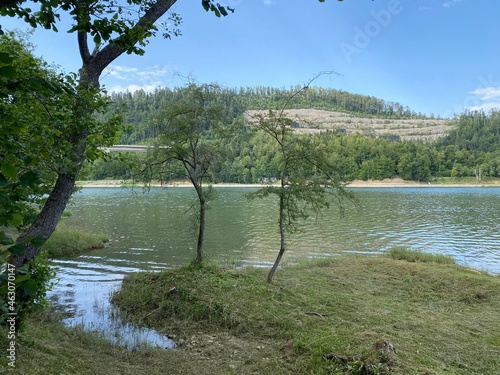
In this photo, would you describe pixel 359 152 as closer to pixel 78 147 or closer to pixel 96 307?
pixel 96 307

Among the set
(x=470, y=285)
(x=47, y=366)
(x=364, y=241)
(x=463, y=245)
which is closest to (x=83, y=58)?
(x=47, y=366)

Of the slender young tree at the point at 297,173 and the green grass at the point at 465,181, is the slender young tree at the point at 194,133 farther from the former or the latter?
the green grass at the point at 465,181

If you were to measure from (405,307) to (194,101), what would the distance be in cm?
939

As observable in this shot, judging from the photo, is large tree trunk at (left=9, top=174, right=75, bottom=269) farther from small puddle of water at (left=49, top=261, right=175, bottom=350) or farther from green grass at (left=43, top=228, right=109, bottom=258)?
green grass at (left=43, top=228, right=109, bottom=258)

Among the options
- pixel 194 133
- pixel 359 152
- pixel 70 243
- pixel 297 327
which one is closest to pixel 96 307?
pixel 194 133

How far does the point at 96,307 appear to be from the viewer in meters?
10.9

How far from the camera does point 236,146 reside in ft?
43.7

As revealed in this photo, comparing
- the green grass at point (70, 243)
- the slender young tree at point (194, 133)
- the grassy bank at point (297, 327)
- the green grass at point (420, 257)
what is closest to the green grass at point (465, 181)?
the green grass at point (420, 257)

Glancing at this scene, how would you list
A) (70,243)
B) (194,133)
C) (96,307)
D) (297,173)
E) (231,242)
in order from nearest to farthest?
(96,307), (297,173), (194,133), (70,243), (231,242)

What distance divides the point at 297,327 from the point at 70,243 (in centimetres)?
1711

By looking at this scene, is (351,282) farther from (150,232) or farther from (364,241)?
(150,232)

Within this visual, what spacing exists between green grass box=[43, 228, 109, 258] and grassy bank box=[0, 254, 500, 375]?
8996 mm

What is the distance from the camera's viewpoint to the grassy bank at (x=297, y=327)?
5445 millimetres

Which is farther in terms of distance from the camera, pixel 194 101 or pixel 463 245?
pixel 463 245
